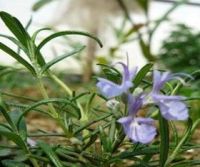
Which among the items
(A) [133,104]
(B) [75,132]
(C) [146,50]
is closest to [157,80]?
(A) [133,104]

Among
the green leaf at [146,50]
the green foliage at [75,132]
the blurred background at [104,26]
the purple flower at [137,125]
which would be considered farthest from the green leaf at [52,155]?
the blurred background at [104,26]

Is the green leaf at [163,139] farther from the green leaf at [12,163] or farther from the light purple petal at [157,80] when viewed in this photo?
the green leaf at [12,163]

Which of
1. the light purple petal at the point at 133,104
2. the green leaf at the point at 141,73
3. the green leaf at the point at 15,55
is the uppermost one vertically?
the green leaf at the point at 15,55

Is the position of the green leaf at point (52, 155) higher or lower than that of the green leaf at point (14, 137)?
lower

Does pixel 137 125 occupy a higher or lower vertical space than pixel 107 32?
lower

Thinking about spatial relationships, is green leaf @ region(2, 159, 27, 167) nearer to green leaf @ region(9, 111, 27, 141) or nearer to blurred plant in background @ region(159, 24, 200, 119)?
green leaf @ region(9, 111, 27, 141)

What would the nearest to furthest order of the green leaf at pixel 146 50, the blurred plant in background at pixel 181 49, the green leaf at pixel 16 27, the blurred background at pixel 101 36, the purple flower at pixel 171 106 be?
the purple flower at pixel 171 106 < the green leaf at pixel 16 27 < the green leaf at pixel 146 50 < the blurred background at pixel 101 36 < the blurred plant in background at pixel 181 49

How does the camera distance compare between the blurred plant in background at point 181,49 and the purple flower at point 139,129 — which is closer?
the purple flower at point 139,129

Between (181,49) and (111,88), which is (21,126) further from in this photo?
(181,49)
